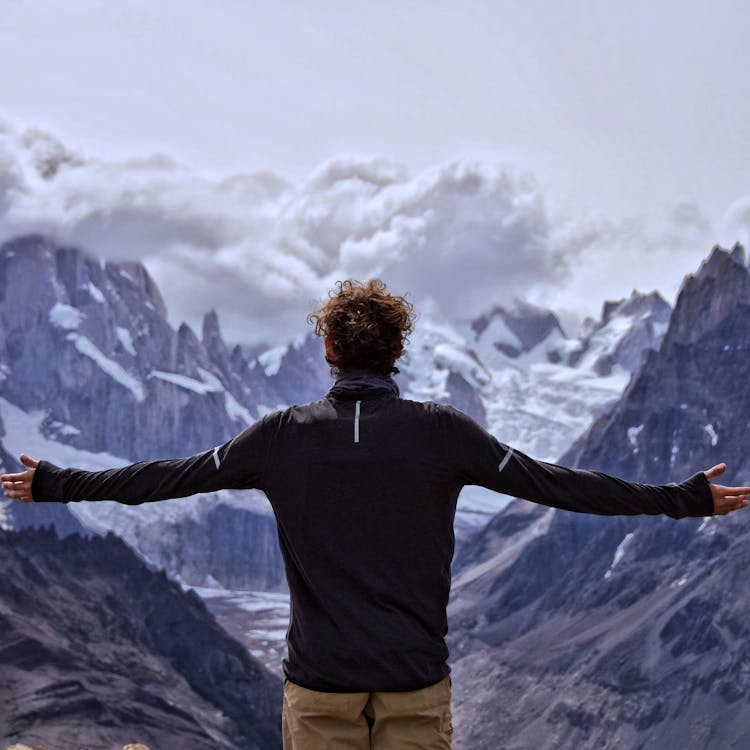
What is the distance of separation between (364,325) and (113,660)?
5422cm

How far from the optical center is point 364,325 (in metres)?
3.09

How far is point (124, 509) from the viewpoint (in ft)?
185

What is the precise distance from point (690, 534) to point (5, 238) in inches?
1596

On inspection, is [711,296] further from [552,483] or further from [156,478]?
[156,478]

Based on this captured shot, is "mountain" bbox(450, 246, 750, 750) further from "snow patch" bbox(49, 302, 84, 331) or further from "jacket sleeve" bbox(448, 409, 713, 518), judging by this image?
"jacket sleeve" bbox(448, 409, 713, 518)

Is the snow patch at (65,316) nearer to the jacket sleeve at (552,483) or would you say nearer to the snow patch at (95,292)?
the snow patch at (95,292)

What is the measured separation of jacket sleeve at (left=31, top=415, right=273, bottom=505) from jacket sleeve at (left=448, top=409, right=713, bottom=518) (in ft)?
1.97

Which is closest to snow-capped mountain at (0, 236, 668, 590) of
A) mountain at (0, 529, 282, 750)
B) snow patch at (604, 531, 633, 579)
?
mountain at (0, 529, 282, 750)

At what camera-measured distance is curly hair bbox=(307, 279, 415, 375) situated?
309 centimetres

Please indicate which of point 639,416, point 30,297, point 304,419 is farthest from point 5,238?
point 304,419

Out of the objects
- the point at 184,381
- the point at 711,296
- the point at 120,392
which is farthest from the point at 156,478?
the point at 184,381

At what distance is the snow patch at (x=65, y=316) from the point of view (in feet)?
206

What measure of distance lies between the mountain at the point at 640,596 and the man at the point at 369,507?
45.1m

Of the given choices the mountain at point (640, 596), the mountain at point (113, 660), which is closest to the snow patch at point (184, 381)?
the mountain at point (113, 660)
